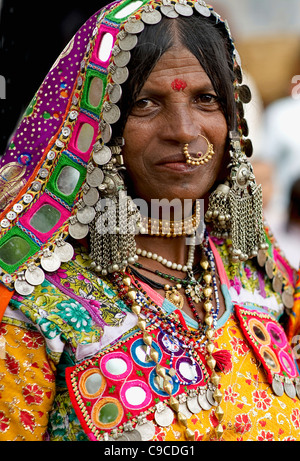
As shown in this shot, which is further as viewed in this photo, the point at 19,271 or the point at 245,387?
the point at 245,387

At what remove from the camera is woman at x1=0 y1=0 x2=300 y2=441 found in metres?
2.15

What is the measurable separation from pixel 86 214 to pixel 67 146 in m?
0.23

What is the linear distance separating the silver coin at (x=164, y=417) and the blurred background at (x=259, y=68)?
1.16 metres

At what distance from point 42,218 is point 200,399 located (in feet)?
2.40

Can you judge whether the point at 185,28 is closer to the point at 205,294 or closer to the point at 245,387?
the point at 205,294

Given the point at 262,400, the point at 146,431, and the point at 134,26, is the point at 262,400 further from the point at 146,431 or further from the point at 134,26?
the point at 134,26

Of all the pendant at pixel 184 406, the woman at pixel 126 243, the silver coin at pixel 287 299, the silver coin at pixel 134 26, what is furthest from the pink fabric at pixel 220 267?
the silver coin at pixel 134 26

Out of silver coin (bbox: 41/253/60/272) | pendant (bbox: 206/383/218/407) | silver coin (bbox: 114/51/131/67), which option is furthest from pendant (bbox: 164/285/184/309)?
silver coin (bbox: 114/51/131/67)

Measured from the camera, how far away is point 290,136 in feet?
22.3

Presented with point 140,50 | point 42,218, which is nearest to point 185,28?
point 140,50

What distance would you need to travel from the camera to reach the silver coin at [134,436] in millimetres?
2117

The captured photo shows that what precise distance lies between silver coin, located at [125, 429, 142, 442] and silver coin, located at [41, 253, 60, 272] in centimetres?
53

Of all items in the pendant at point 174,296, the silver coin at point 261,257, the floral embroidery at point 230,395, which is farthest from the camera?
the silver coin at point 261,257

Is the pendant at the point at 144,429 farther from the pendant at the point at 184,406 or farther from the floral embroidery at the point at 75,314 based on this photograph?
the floral embroidery at the point at 75,314
